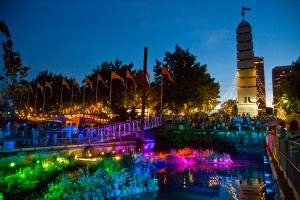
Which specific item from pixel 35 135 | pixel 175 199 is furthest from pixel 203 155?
pixel 35 135

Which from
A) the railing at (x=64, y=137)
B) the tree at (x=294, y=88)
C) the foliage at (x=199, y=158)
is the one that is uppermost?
the tree at (x=294, y=88)

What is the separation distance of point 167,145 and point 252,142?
11.2 metres

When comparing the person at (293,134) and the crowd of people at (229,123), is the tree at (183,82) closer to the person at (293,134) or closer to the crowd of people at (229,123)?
the crowd of people at (229,123)

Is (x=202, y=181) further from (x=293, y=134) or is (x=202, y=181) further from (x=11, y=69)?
(x=11, y=69)

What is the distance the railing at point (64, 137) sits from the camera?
1700 cm

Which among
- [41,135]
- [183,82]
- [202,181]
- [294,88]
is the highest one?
[183,82]

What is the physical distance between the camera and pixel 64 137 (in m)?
20.9

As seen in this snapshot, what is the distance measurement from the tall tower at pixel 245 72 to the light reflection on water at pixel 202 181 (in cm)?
3208

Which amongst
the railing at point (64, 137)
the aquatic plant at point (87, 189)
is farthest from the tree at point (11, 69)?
the aquatic plant at point (87, 189)

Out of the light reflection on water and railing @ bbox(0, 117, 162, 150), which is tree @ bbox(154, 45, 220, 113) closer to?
railing @ bbox(0, 117, 162, 150)

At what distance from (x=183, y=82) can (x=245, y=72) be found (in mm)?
14035

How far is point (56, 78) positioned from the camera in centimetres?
6425

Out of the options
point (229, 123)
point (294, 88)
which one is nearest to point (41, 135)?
point (229, 123)

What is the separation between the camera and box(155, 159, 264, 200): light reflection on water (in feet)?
41.0
